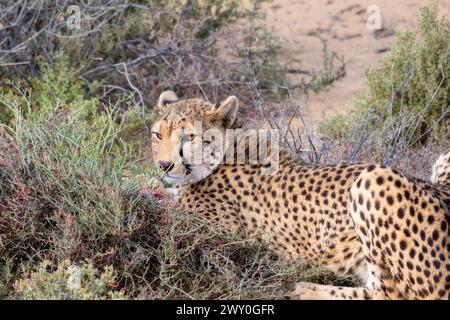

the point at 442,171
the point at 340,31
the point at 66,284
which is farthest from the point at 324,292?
the point at 340,31

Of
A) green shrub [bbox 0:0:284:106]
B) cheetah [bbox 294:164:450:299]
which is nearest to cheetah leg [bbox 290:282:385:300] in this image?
cheetah [bbox 294:164:450:299]

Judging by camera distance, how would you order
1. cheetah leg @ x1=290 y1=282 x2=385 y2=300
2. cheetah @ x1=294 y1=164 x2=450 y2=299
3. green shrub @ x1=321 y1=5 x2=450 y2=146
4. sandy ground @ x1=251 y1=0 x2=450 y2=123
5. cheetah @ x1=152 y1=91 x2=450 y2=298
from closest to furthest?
cheetah @ x1=294 y1=164 x2=450 y2=299, cheetah leg @ x1=290 y1=282 x2=385 y2=300, cheetah @ x1=152 y1=91 x2=450 y2=298, green shrub @ x1=321 y1=5 x2=450 y2=146, sandy ground @ x1=251 y1=0 x2=450 y2=123

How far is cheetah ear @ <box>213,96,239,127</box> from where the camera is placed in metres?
4.80

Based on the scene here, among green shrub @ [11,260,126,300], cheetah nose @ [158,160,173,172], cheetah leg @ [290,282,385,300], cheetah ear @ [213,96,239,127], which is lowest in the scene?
cheetah leg @ [290,282,385,300]

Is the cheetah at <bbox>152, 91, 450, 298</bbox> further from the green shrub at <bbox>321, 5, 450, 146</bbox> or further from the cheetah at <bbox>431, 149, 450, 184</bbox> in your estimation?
the green shrub at <bbox>321, 5, 450, 146</bbox>

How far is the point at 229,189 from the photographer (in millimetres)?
4781

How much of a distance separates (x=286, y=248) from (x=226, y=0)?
420 centimetres

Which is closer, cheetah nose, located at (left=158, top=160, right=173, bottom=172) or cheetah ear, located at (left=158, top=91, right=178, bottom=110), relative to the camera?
cheetah nose, located at (left=158, top=160, right=173, bottom=172)

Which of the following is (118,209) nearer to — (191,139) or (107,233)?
(107,233)

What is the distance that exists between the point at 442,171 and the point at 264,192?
0.97m

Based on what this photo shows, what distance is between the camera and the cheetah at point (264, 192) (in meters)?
4.39

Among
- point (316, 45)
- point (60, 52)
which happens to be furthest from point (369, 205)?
point (316, 45)

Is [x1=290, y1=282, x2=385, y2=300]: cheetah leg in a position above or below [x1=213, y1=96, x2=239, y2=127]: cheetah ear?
below

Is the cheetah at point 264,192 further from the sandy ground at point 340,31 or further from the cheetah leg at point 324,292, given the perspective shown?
the sandy ground at point 340,31
